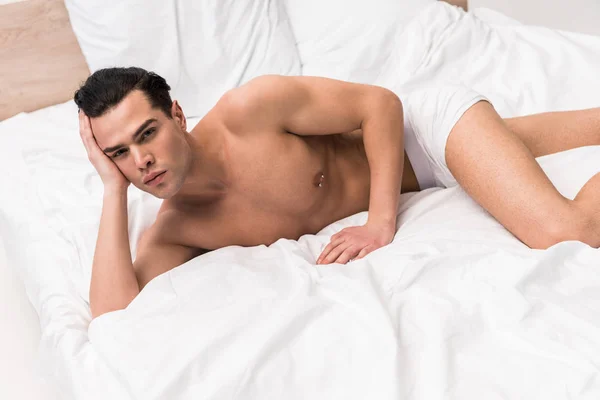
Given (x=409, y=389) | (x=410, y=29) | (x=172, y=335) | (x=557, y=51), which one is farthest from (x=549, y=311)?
(x=410, y=29)

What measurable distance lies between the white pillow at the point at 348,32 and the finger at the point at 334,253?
936 millimetres

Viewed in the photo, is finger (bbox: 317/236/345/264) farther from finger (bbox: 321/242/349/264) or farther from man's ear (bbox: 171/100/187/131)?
man's ear (bbox: 171/100/187/131)

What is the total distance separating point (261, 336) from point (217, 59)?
1.34 meters

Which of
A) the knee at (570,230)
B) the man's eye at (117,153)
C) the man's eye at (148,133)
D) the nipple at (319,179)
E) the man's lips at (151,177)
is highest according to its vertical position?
the man's eye at (148,133)

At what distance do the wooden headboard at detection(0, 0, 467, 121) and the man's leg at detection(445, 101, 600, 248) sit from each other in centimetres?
144

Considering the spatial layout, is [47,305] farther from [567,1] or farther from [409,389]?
[567,1]

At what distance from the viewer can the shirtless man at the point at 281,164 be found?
4.37ft

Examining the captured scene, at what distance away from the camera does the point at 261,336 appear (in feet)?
3.34

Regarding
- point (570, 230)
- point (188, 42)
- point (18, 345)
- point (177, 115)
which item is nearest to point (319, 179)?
point (177, 115)

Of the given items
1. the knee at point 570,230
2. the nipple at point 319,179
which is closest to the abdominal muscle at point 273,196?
the nipple at point 319,179

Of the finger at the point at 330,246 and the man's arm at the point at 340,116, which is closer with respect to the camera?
the finger at the point at 330,246

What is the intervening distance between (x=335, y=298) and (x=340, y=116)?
1.75ft

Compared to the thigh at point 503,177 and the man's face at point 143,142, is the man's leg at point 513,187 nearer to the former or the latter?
the thigh at point 503,177

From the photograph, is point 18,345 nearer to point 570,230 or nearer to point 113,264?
point 113,264
